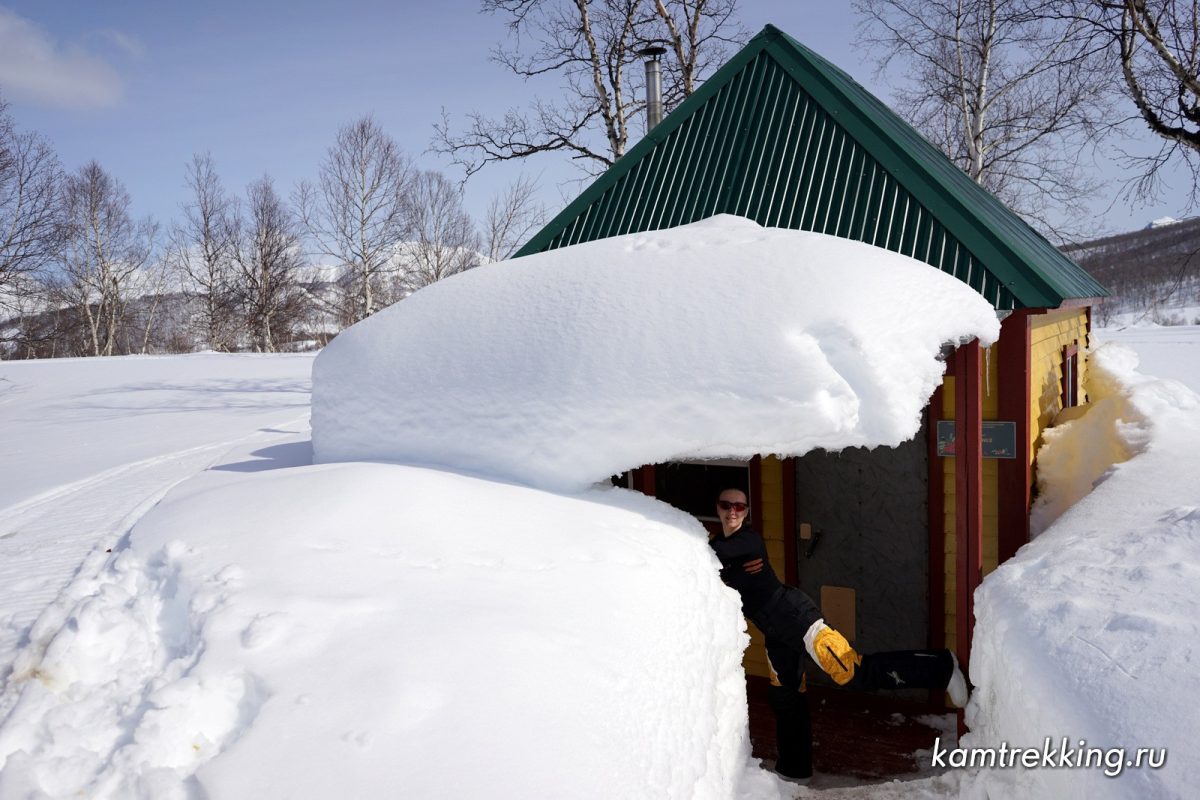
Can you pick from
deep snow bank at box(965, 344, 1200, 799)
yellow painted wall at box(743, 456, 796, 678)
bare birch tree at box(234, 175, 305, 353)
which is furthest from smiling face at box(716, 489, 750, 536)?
bare birch tree at box(234, 175, 305, 353)

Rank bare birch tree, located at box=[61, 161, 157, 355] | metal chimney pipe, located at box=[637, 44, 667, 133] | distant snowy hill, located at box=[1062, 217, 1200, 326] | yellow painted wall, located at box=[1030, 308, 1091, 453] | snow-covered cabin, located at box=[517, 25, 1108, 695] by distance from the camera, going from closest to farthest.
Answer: snow-covered cabin, located at box=[517, 25, 1108, 695]
yellow painted wall, located at box=[1030, 308, 1091, 453]
metal chimney pipe, located at box=[637, 44, 667, 133]
bare birch tree, located at box=[61, 161, 157, 355]
distant snowy hill, located at box=[1062, 217, 1200, 326]

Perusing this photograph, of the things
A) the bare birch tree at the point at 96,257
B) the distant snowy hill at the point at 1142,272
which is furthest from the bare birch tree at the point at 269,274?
the distant snowy hill at the point at 1142,272

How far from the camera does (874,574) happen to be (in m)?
5.73

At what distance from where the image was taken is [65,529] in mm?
7492

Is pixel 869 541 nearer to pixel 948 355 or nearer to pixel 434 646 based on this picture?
pixel 948 355

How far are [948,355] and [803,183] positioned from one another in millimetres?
2344

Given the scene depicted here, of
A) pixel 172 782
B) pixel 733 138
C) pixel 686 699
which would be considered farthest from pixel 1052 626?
pixel 733 138

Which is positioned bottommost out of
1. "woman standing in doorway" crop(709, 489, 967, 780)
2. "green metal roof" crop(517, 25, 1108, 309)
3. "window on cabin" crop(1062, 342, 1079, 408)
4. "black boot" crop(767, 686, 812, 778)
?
"black boot" crop(767, 686, 812, 778)

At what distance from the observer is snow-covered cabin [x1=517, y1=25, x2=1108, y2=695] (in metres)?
4.96

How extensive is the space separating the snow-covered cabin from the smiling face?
70 centimetres

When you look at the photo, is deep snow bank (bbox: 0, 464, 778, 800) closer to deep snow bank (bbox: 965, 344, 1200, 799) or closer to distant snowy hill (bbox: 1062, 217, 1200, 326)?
deep snow bank (bbox: 965, 344, 1200, 799)

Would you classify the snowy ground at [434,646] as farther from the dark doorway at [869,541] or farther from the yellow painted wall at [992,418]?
the dark doorway at [869,541]

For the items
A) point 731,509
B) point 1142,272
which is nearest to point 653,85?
point 731,509

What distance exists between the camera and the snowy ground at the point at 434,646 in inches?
73.9
